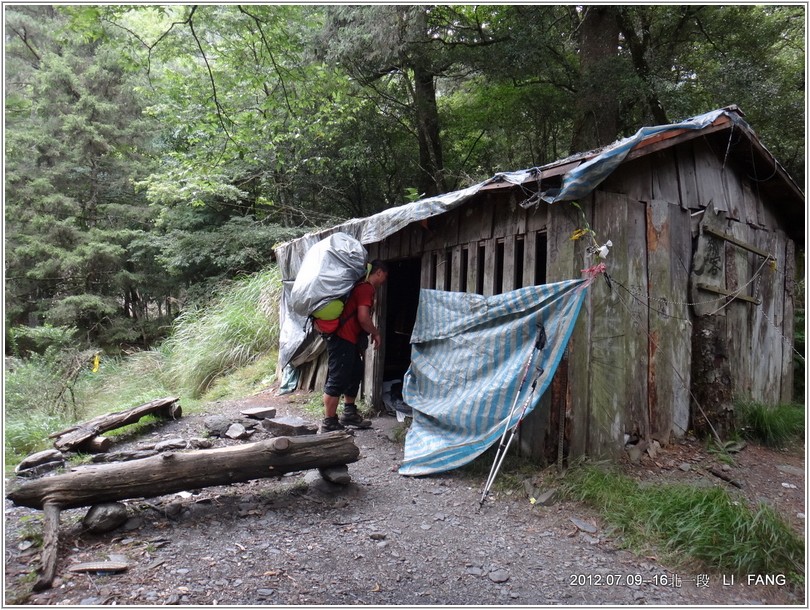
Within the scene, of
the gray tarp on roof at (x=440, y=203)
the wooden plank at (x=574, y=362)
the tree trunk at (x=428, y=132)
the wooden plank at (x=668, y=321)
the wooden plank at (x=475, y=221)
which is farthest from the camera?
the tree trunk at (x=428, y=132)

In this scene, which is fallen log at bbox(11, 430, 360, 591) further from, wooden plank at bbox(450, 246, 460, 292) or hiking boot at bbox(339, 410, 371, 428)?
wooden plank at bbox(450, 246, 460, 292)

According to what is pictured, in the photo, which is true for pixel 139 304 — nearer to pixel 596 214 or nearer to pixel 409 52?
pixel 409 52

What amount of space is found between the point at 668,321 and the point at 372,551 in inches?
147

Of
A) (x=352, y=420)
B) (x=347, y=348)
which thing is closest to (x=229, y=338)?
(x=352, y=420)

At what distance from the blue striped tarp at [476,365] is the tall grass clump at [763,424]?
308cm

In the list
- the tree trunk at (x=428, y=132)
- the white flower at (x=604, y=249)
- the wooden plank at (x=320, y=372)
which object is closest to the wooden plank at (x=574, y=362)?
the white flower at (x=604, y=249)

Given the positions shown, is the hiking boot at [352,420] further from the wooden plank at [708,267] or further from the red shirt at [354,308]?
the wooden plank at [708,267]

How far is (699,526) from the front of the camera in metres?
3.49

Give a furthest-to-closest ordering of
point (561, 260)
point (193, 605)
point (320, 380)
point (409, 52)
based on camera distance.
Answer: point (409, 52), point (320, 380), point (561, 260), point (193, 605)

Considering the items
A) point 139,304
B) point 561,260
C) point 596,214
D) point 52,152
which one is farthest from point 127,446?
point 52,152

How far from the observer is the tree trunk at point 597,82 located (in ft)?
28.8

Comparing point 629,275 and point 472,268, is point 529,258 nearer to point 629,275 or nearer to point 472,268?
point 472,268

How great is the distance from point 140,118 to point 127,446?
13.1 metres

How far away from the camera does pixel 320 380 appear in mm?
7934
